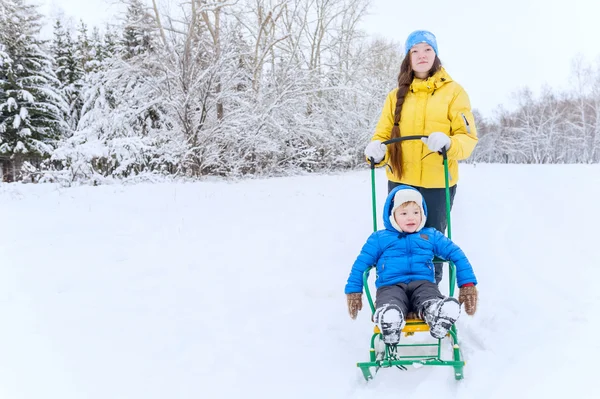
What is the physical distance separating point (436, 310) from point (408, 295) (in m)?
0.37

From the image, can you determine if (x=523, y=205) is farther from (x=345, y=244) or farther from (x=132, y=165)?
(x=132, y=165)

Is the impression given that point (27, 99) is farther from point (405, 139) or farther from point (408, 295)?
point (408, 295)

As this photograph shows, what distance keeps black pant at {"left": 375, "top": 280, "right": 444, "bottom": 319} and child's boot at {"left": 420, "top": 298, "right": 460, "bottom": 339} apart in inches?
4.8

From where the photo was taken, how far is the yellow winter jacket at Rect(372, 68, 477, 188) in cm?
271

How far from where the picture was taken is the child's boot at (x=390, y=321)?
223cm

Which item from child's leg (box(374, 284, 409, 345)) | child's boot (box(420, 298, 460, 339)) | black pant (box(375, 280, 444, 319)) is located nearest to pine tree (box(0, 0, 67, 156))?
black pant (box(375, 280, 444, 319))

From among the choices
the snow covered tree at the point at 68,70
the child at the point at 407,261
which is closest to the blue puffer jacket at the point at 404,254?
the child at the point at 407,261

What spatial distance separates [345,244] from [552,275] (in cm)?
220

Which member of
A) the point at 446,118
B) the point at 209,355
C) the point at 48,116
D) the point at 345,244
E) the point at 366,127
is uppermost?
the point at 48,116

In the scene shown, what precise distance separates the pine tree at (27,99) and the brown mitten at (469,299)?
20.3m

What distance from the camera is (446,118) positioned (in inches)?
109

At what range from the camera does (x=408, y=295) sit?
260cm

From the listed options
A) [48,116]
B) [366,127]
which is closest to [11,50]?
[48,116]

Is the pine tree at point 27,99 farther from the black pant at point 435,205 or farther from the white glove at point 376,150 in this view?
the black pant at point 435,205
